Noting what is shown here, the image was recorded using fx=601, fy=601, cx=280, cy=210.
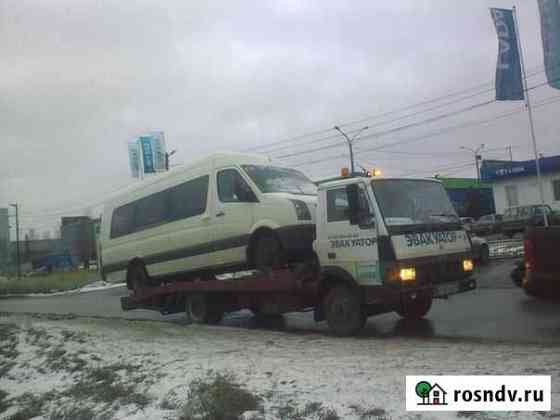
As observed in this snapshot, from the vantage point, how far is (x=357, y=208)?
28.9 feet

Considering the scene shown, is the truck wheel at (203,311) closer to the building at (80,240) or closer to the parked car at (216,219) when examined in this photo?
the parked car at (216,219)

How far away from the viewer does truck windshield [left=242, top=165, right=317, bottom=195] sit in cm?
1018

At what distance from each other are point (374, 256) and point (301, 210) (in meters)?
1.60

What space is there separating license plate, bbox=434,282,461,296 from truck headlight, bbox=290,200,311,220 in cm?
230

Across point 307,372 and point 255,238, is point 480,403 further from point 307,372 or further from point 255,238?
point 255,238

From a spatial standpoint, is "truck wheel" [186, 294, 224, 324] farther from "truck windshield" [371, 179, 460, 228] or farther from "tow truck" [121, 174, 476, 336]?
"truck windshield" [371, 179, 460, 228]

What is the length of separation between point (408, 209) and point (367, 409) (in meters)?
4.39

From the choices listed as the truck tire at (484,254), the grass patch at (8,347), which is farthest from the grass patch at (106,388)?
the truck tire at (484,254)

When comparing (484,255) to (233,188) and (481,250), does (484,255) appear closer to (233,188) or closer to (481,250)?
(481,250)

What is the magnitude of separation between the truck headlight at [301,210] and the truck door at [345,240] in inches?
12.4

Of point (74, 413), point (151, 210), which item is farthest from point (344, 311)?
point (151, 210)

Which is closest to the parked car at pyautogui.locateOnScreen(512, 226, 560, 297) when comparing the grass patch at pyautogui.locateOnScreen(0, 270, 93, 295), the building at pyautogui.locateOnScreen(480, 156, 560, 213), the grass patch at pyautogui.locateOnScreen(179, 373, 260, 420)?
the grass patch at pyautogui.locateOnScreen(179, 373, 260, 420)

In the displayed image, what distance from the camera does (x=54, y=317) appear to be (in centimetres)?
1609

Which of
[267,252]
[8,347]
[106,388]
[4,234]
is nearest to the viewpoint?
[106,388]
